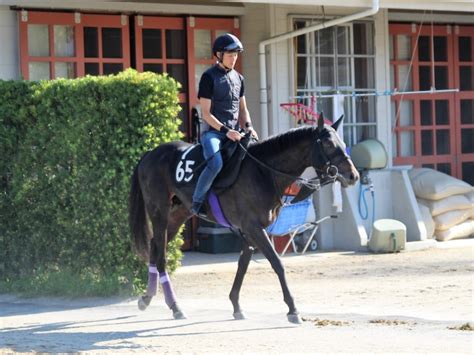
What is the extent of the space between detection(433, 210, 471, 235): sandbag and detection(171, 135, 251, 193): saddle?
6.76 metres

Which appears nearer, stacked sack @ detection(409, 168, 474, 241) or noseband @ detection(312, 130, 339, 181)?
noseband @ detection(312, 130, 339, 181)

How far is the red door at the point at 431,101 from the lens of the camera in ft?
55.8

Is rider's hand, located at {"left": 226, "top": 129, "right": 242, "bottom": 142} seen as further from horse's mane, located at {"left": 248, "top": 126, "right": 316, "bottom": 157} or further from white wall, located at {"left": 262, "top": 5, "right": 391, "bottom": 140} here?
white wall, located at {"left": 262, "top": 5, "right": 391, "bottom": 140}

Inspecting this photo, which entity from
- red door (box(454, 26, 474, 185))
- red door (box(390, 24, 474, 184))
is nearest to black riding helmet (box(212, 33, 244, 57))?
red door (box(390, 24, 474, 184))

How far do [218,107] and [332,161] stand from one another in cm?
132

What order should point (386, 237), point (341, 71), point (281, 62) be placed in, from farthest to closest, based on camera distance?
point (341, 71), point (281, 62), point (386, 237)

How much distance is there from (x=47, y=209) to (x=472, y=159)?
8.80 m

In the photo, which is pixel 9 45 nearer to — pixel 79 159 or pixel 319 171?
pixel 79 159

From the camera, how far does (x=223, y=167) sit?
31.8 ft

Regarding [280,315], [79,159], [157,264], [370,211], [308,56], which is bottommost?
[280,315]

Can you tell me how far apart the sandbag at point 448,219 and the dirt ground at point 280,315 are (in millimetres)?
1774

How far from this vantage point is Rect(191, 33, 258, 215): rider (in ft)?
31.6

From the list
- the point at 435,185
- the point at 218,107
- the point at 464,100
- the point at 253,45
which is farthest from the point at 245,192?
the point at 464,100

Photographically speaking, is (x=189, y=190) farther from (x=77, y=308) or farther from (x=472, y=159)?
(x=472, y=159)
